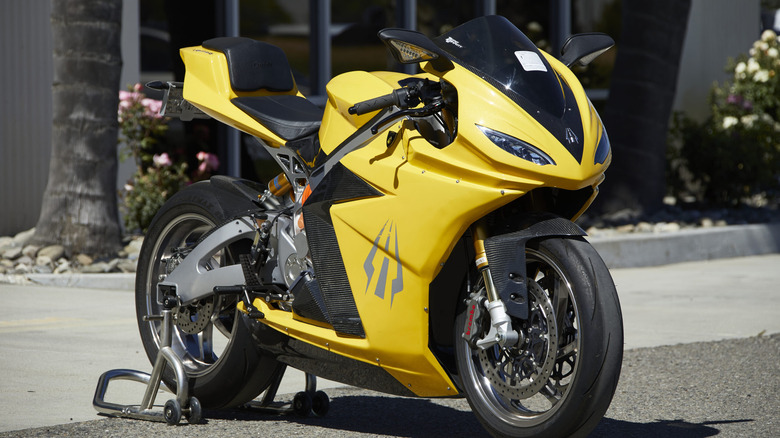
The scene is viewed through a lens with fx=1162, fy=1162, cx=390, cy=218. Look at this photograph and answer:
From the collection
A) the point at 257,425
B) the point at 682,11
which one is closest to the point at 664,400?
the point at 257,425

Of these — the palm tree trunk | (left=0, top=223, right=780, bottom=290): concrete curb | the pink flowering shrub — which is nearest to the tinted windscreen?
(left=0, top=223, right=780, bottom=290): concrete curb

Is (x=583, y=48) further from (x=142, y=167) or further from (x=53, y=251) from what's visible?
(x=142, y=167)

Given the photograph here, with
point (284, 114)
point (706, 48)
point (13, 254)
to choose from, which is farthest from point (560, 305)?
point (706, 48)

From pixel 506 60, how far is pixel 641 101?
27.3ft

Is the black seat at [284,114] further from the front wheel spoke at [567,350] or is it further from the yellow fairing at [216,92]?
the front wheel spoke at [567,350]

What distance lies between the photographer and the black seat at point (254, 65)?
4711 mm

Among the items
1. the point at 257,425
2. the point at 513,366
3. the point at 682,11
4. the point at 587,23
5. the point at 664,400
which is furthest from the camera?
the point at 587,23

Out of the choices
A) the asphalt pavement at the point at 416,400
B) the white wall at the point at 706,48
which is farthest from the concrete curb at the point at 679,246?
the white wall at the point at 706,48

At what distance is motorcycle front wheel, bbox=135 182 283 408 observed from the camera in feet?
14.6

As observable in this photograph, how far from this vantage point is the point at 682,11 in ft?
Result: 39.2

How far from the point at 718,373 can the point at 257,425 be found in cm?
227

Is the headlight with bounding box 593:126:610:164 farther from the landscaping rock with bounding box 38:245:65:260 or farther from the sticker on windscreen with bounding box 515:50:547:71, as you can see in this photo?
the landscaping rock with bounding box 38:245:65:260

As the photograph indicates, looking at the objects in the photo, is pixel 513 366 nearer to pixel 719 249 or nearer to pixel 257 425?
pixel 257 425

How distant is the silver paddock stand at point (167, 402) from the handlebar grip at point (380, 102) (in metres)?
1.29
